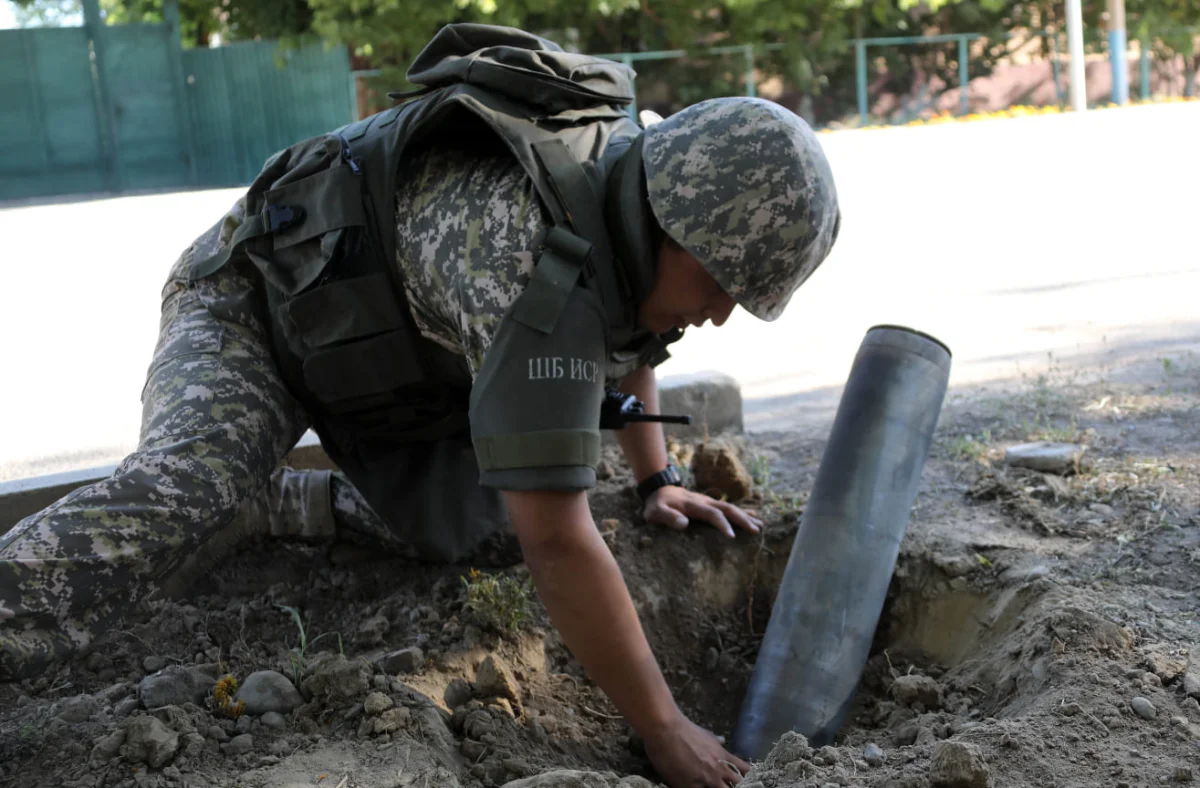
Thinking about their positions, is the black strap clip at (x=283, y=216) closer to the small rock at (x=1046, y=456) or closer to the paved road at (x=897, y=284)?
the small rock at (x=1046, y=456)

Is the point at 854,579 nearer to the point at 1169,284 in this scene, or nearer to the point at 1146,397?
the point at 1146,397

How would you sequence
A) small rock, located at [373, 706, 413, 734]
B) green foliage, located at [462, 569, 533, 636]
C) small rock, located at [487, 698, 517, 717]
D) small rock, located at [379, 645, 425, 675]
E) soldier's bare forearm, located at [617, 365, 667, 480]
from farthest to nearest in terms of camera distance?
soldier's bare forearm, located at [617, 365, 667, 480] < green foliage, located at [462, 569, 533, 636] < small rock, located at [379, 645, 425, 675] < small rock, located at [487, 698, 517, 717] < small rock, located at [373, 706, 413, 734]

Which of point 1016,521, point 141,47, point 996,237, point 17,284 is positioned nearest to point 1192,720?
point 1016,521

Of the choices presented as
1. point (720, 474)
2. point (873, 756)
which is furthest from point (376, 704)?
point (720, 474)

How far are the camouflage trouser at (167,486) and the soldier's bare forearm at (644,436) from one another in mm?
831

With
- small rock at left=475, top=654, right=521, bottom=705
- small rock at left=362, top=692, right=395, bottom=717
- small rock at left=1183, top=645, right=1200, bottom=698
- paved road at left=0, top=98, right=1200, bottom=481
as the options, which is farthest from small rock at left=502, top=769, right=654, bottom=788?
paved road at left=0, top=98, right=1200, bottom=481

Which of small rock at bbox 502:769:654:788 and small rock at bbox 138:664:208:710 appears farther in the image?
small rock at bbox 138:664:208:710

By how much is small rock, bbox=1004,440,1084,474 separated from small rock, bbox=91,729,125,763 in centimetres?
249

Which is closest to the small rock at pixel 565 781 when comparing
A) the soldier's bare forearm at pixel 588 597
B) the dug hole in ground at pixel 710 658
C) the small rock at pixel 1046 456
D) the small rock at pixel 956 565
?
the dug hole in ground at pixel 710 658

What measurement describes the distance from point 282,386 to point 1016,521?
1.88 meters

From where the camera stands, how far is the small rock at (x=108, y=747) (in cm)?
210

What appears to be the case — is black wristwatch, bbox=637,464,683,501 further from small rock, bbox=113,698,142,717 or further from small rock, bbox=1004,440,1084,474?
small rock, bbox=113,698,142,717

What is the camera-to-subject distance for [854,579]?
2.63 m

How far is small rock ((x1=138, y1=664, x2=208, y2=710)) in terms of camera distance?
7.57 feet
